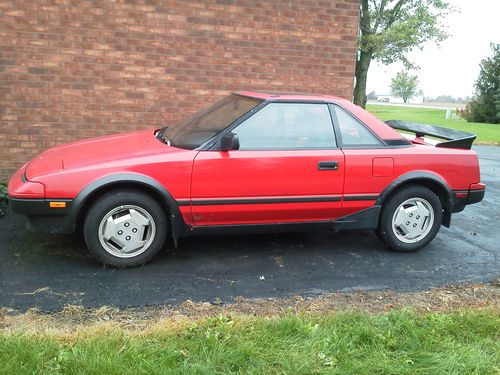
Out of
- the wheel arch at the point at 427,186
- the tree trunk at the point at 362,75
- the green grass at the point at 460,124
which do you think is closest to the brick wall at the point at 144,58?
the wheel arch at the point at 427,186

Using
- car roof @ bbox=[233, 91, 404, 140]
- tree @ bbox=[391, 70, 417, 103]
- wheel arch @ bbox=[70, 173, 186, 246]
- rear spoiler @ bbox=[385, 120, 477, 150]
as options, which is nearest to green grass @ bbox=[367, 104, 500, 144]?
rear spoiler @ bbox=[385, 120, 477, 150]

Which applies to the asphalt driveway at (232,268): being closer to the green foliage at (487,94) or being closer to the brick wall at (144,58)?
the brick wall at (144,58)

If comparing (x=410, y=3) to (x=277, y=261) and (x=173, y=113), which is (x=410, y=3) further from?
(x=277, y=261)

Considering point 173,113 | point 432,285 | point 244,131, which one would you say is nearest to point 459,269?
point 432,285

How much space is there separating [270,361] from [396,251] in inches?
96.0

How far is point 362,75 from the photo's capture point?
2709cm

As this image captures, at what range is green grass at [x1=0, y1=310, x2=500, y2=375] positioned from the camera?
2553mm

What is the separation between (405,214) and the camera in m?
4.60

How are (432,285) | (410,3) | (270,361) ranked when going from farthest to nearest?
(410,3) → (432,285) → (270,361)

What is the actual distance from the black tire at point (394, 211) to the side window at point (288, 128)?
79 cm

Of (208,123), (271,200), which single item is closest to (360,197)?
(271,200)

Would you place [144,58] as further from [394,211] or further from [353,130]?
[394,211]

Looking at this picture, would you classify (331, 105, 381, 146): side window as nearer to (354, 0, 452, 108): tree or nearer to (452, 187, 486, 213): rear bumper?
(452, 187, 486, 213): rear bumper

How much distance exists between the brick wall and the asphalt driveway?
1.71 meters
